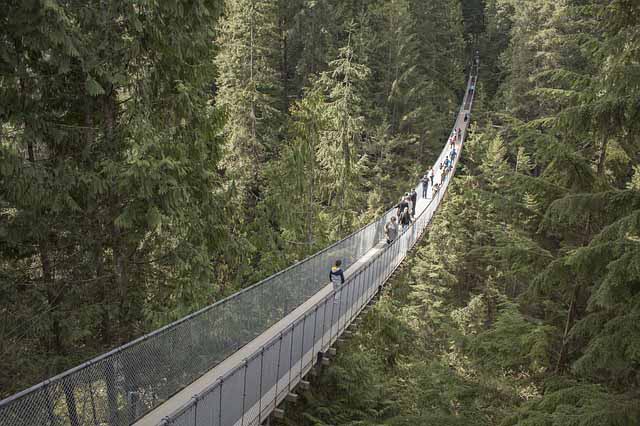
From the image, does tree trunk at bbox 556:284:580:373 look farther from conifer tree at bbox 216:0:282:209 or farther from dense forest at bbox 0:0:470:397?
conifer tree at bbox 216:0:282:209

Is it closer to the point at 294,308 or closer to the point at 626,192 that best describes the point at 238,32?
the point at 294,308

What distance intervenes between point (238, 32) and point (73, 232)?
13673mm

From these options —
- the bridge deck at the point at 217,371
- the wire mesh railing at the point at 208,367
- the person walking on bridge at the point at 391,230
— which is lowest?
the bridge deck at the point at 217,371

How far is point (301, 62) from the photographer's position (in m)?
26.4

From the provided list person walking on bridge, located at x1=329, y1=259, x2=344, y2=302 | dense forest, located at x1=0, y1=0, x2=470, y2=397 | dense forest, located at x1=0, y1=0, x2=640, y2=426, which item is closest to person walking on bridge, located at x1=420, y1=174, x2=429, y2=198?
dense forest, located at x1=0, y1=0, x2=640, y2=426

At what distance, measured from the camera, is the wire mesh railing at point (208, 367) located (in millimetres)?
4961

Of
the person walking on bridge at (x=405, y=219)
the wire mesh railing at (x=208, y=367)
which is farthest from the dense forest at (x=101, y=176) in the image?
the person walking on bridge at (x=405, y=219)

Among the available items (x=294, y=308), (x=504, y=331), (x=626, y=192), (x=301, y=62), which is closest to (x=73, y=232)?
(x=294, y=308)

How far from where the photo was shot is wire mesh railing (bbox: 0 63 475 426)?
4.96 meters

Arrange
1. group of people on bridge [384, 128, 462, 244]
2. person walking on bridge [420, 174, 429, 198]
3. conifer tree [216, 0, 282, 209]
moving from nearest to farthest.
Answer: group of people on bridge [384, 128, 462, 244]
conifer tree [216, 0, 282, 209]
person walking on bridge [420, 174, 429, 198]

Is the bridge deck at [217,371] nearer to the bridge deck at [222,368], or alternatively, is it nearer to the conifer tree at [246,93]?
the bridge deck at [222,368]

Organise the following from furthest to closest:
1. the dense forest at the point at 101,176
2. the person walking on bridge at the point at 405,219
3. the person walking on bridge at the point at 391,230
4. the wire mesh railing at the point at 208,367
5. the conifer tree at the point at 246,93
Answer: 1. the conifer tree at the point at 246,93
2. the person walking on bridge at the point at 405,219
3. the person walking on bridge at the point at 391,230
4. the dense forest at the point at 101,176
5. the wire mesh railing at the point at 208,367

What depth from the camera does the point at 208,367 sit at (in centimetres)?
720

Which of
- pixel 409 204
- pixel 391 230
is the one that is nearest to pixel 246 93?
pixel 409 204
